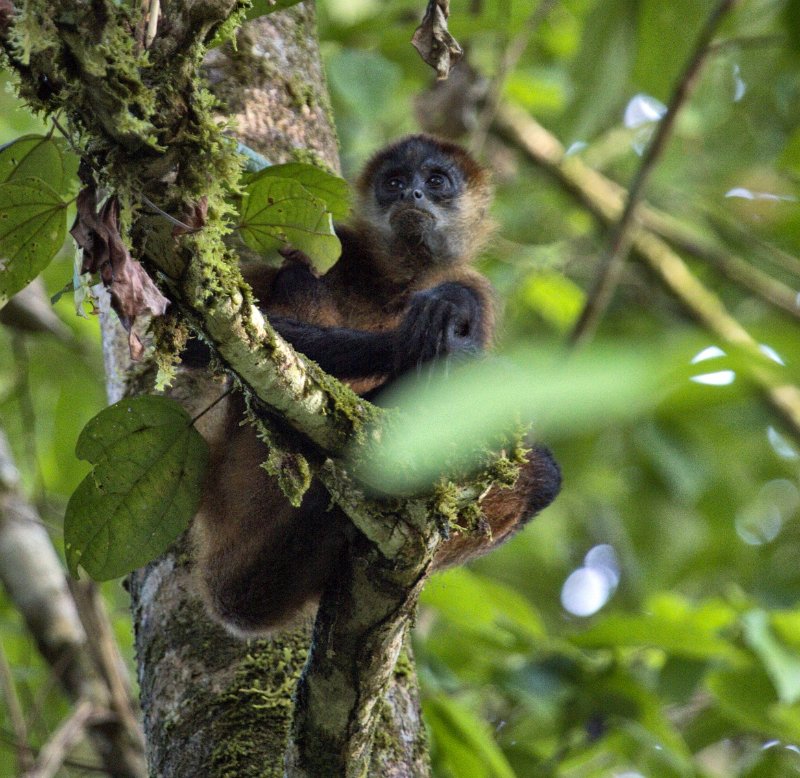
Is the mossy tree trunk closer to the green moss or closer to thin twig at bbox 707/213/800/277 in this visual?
the green moss

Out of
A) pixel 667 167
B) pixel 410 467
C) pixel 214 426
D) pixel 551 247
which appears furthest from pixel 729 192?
pixel 410 467

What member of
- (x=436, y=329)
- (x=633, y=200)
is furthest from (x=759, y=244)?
(x=436, y=329)

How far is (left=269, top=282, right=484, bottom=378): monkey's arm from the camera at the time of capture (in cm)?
253

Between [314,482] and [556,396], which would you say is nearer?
[556,396]

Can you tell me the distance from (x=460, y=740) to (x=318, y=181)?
7.14 ft

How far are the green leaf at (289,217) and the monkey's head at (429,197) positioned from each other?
179 cm

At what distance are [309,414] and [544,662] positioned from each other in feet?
8.23

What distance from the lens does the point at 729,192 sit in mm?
7461

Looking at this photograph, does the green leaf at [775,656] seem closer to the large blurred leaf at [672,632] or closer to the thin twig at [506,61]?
the large blurred leaf at [672,632]

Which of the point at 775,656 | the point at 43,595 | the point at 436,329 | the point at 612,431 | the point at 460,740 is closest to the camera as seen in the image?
the point at 436,329

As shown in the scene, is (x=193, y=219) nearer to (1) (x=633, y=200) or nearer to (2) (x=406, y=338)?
(2) (x=406, y=338)

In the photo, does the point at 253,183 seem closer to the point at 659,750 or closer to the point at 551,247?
the point at 659,750

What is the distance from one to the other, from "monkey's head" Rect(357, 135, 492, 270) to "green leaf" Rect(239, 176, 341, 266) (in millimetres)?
1789

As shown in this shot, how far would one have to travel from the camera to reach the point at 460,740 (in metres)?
3.67
